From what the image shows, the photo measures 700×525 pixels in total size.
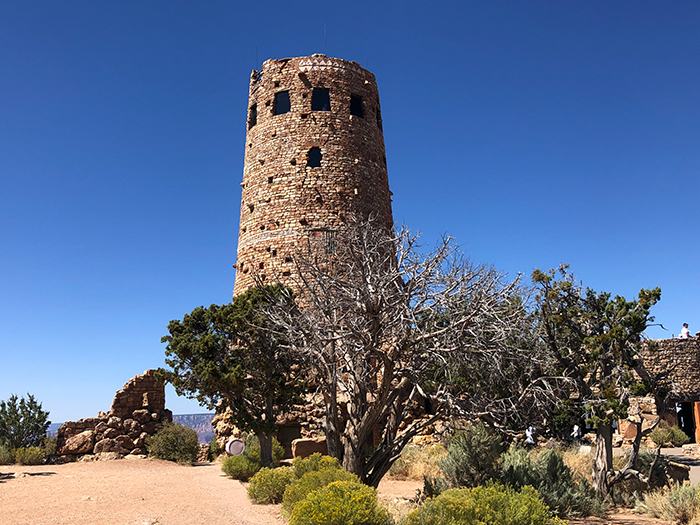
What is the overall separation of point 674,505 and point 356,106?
54.0 feet

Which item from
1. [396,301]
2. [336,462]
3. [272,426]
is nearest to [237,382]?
[272,426]

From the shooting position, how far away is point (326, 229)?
1891cm

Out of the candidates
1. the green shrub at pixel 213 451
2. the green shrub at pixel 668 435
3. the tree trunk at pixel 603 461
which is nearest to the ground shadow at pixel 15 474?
the green shrub at pixel 213 451

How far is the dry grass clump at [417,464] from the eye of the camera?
1420cm

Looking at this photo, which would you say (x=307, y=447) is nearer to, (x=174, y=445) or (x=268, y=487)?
(x=268, y=487)

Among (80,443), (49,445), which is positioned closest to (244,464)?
(80,443)

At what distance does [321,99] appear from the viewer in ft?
68.1

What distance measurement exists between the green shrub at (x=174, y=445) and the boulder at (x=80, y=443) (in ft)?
6.11

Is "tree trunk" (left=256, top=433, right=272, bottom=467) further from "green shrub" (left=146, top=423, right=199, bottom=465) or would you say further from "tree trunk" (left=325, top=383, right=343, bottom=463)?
"green shrub" (left=146, top=423, right=199, bottom=465)

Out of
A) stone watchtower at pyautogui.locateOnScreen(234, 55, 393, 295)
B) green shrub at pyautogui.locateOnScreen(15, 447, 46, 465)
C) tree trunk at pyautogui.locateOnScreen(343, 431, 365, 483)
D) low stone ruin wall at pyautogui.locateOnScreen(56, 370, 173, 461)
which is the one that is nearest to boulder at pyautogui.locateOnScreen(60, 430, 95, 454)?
low stone ruin wall at pyautogui.locateOnScreen(56, 370, 173, 461)

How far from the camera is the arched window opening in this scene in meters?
19.9

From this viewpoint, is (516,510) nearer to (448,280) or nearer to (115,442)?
(448,280)

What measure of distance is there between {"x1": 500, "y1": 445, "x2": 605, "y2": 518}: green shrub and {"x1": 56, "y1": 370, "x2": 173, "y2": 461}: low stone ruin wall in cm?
1303

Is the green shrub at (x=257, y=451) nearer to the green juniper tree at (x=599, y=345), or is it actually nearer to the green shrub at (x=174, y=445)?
Result: the green shrub at (x=174, y=445)
